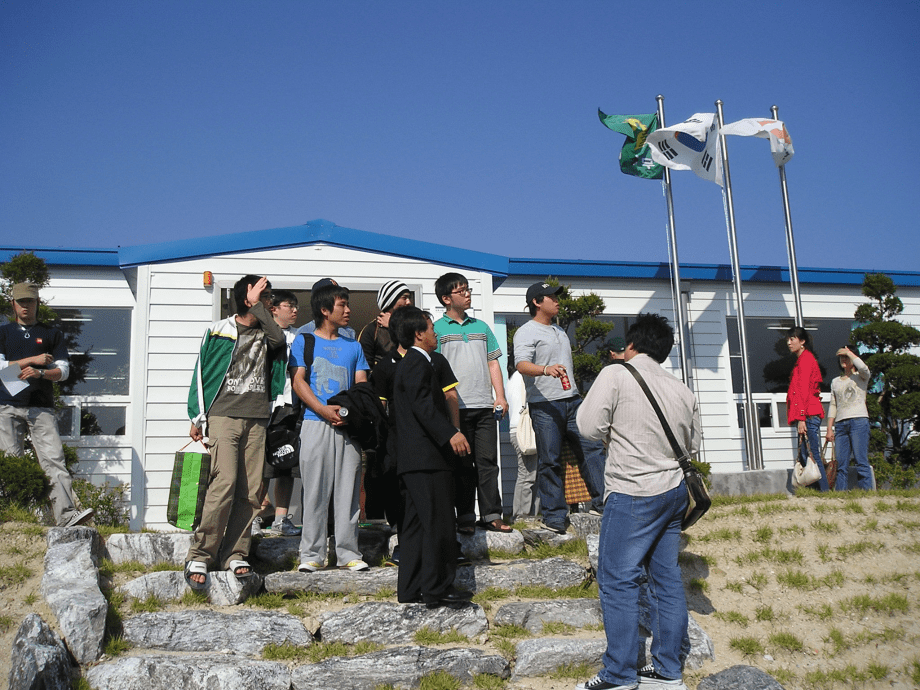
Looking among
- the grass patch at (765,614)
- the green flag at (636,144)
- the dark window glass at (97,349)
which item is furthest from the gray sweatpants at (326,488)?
the green flag at (636,144)

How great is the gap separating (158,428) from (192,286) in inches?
59.4

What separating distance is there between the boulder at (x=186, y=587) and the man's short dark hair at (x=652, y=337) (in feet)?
9.82

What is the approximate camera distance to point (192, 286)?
793 centimetres

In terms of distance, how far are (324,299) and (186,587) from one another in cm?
220

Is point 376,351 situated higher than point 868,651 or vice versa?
point 376,351

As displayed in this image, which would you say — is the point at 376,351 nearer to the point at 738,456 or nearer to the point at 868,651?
the point at 868,651

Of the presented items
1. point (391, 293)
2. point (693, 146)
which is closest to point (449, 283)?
point (391, 293)

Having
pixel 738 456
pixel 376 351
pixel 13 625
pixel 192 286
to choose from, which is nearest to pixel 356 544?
Answer: pixel 376 351

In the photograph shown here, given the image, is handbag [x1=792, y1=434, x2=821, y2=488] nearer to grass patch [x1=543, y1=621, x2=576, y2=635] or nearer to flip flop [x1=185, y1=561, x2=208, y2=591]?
grass patch [x1=543, y1=621, x2=576, y2=635]

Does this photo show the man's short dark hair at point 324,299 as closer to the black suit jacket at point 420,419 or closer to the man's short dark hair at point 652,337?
the black suit jacket at point 420,419

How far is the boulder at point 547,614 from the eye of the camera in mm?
4949

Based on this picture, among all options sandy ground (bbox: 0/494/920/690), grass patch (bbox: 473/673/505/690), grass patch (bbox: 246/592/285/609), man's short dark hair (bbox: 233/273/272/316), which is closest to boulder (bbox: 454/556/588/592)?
sandy ground (bbox: 0/494/920/690)

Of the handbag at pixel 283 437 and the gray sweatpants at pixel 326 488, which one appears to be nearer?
the gray sweatpants at pixel 326 488

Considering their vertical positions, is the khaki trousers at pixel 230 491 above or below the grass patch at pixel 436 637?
above
